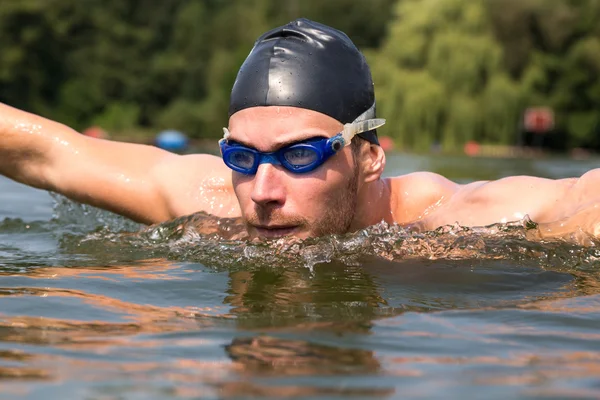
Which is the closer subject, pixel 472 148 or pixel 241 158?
pixel 241 158

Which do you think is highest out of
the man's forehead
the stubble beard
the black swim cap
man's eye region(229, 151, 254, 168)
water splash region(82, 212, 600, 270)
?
the black swim cap

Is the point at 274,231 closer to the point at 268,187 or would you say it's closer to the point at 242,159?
the point at 268,187

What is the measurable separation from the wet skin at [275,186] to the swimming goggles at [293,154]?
3 centimetres

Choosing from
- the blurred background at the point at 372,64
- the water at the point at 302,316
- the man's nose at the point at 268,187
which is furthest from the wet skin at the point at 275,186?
the blurred background at the point at 372,64

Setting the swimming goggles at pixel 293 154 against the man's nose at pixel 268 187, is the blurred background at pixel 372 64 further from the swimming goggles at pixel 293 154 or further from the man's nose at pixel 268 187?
the man's nose at pixel 268 187

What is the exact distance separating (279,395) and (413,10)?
33093 millimetres

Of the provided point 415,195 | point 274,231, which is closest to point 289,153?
point 274,231

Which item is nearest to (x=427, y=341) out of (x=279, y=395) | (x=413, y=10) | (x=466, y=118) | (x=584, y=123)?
(x=279, y=395)

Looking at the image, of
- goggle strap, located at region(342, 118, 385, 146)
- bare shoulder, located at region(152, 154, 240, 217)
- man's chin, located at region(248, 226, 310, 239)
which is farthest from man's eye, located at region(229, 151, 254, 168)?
bare shoulder, located at region(152, 154, 240, 217)

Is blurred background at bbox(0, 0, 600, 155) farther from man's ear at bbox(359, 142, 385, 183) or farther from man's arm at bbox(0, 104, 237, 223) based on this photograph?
man's ear at bbox(359, 142, 385, 183)

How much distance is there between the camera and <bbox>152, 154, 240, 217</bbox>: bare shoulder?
536 centimetres

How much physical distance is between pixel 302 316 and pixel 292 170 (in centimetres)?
123

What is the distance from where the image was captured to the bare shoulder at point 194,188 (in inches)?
211

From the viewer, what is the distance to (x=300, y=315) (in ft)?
11.1
